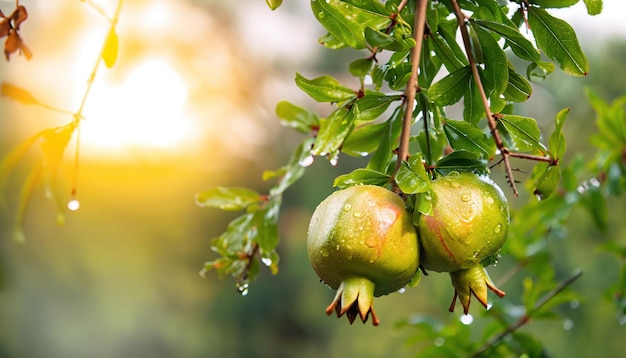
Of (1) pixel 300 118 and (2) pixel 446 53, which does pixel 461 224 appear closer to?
(2) pixel 446 53

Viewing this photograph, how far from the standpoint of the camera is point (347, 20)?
0.40 meters

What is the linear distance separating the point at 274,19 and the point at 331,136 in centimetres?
303

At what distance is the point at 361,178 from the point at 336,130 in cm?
6

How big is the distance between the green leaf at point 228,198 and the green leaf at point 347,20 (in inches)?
12.6

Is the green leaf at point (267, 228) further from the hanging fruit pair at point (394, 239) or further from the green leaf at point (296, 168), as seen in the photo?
the hanging fruit pair at point (394, 239)

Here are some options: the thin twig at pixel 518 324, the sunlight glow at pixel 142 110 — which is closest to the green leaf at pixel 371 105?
the thin twig at pixel 518 324

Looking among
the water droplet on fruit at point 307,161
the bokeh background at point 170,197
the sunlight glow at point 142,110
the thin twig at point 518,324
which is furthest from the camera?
the bokeh background at point 170,197

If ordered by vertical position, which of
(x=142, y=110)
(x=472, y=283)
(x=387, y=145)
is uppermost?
(x=142, y=110)

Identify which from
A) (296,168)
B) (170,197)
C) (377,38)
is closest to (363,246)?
(377,38)

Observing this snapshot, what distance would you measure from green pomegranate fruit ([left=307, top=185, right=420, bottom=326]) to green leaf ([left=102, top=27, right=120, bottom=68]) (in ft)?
0.74

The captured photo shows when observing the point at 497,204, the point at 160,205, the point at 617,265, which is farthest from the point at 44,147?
the point at 160,205

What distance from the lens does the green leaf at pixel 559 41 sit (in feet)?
1.39

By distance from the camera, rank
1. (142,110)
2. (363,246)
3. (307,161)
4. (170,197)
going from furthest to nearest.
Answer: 1. (170,197)
2. (142,110)
3. (307,161)
4. (363,246)

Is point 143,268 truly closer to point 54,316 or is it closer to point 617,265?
point 54,316
